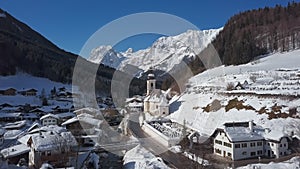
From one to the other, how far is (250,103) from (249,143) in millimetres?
6600

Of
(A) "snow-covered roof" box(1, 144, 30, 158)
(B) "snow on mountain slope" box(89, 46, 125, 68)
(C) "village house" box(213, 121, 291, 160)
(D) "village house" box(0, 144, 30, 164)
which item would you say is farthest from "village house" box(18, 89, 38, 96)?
(C) "village house" box(213, 121, 291, 160)

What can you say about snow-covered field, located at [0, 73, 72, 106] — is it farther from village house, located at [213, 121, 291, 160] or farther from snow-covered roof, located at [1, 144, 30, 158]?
village house, located at [213, 121, 291, 160]

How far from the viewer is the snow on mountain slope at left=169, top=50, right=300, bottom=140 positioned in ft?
53.3

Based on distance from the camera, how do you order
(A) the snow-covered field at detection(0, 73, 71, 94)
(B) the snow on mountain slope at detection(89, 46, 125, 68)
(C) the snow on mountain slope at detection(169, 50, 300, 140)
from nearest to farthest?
1. (C) the snow on mountain slope at detection(169, 50, 300, 140)
2. (B) the snow on mountain slope at detection(89, 46, 125, 68)
3. (A) the snow-covered field at detection(0, 73, 71, 94)

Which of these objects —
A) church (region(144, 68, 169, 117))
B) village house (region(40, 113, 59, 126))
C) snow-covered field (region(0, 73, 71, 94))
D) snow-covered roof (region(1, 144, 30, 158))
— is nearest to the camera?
snow-covered roof (region(1, 144, 30, 158))

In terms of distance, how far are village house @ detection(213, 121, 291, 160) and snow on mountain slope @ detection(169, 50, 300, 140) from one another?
1.48ft

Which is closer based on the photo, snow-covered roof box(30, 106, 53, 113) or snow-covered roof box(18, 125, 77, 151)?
snow-covered roof box(18, 125, 77, 151)

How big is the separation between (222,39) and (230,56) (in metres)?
12.2

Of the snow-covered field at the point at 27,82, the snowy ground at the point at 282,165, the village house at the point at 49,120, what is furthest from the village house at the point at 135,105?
the snow-covered field at the point at 27,82

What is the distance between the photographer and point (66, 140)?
13.4 meters

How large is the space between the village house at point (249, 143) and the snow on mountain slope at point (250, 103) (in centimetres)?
45

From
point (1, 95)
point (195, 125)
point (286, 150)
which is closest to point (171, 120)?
point (195, 125)

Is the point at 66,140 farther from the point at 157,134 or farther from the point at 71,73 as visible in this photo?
the point at 71,73

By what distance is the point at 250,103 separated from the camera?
1959 cm
